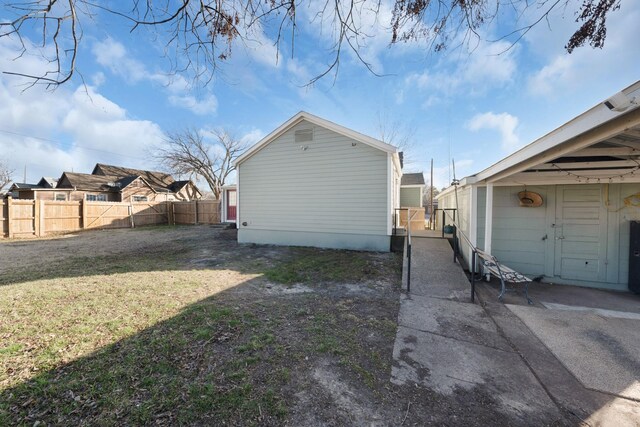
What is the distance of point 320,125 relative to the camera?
8664 millimetres

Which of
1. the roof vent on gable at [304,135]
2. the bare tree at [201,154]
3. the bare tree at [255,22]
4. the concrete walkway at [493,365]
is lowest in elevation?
the concrete walkway at [493,365]

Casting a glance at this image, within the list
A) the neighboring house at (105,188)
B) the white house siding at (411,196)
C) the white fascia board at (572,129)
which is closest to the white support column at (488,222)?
the white fascia board at (572,129)

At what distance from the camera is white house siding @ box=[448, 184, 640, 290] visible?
544cm

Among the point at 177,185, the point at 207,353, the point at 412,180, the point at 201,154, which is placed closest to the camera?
the point at 207,353

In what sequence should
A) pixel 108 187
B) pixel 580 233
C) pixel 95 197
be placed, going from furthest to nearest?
1. pixel 108 187
2. pixel 95 197
3. pixel 580 233

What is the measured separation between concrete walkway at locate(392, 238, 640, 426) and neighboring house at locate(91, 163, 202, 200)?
28697 millimetres

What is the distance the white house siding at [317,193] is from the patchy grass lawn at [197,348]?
2742mm

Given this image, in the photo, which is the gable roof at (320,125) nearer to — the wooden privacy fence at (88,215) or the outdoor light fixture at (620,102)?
the outdoor light fixture at (620,102)

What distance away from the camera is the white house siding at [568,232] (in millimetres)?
5438

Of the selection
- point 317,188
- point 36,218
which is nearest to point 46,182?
point 36,218

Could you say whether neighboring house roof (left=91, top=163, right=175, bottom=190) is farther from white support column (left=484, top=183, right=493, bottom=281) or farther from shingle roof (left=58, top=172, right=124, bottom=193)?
white support column (left=484, top=183, right=493, bottom=281)

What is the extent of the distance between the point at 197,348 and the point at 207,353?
0.55ft

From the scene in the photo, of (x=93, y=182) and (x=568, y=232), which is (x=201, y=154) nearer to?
(x=93, y=182)

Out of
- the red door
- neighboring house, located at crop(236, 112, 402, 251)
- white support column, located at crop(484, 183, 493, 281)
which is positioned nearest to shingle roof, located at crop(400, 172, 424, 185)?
neighboring house, located at crop(236, 112, 402, 251)
